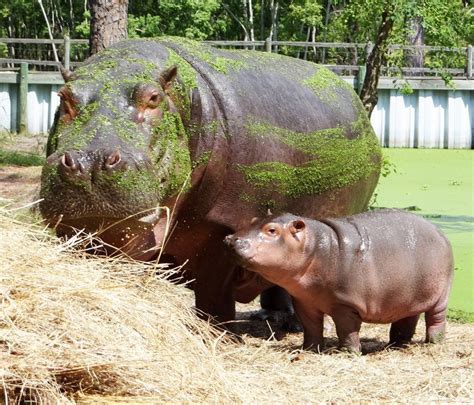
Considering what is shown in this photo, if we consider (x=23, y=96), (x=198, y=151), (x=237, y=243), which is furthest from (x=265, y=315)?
(x=23, y=96)

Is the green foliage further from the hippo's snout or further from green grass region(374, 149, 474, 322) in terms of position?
the hippo's snout

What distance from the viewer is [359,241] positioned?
→ 220 inches

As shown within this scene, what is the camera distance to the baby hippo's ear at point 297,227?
546 centimetres

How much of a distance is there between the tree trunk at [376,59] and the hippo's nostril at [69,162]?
229 inches

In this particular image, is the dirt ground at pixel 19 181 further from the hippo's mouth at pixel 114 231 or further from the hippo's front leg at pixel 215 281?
the hippo's mouth at pixel 114 231

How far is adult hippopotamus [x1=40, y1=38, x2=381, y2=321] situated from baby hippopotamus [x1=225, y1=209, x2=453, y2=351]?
208 mm

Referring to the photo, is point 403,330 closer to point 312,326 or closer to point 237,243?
point 312,326

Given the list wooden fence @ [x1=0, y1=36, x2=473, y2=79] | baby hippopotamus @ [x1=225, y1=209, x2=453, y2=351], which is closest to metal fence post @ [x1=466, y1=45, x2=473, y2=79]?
wooden fence @ [x1=0, y1=36, x2=473, y2=79]

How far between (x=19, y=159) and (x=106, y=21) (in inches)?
150

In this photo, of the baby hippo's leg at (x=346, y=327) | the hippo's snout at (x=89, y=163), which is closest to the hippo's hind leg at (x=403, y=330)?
the baby hippo's leg at (x=346, y=327)

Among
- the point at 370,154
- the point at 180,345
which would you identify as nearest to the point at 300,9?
the point at 370,154

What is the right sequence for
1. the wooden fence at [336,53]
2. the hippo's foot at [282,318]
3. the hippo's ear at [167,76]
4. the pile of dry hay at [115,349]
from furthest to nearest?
the wooden fence at [336,53], the hippo's foot at [282,318], the hippo's ear at [167,76], the pile of dry hay at [115,349]

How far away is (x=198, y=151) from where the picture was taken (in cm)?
518

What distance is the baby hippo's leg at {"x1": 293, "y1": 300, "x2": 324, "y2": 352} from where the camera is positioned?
5586 mm
